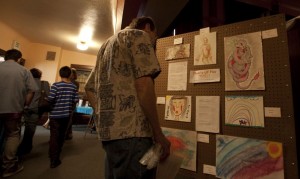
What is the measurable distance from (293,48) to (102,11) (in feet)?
9.98

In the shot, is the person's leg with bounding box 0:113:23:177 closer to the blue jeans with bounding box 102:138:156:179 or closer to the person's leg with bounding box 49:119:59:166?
the person's leg with bounding box 49:119:59:166

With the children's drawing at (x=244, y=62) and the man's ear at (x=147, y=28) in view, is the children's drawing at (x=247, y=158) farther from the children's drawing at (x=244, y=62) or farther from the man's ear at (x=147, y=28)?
the man's ear at (x=147, y=28)

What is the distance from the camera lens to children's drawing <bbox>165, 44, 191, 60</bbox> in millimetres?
1453

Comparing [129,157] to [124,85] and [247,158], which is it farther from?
[247,158]

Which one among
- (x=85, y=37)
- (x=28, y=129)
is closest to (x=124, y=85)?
(x=28, y=129)

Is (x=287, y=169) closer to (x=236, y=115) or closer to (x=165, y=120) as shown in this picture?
(x=236, y=115)

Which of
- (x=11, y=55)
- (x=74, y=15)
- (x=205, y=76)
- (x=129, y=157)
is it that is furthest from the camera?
(x=74, y=15)

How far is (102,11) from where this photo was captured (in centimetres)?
341

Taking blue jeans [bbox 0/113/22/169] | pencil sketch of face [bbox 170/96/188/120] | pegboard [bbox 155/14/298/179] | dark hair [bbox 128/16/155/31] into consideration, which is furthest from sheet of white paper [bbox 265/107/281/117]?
blue jeans [bbox 0/113/22/169]

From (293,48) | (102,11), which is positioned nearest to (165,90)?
(293,48)

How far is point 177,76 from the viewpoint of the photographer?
147 centimetres

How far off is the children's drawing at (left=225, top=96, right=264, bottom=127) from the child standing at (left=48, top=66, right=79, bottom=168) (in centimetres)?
198

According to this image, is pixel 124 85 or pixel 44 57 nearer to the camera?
pixel 124 85

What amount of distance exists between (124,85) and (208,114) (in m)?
0.74
